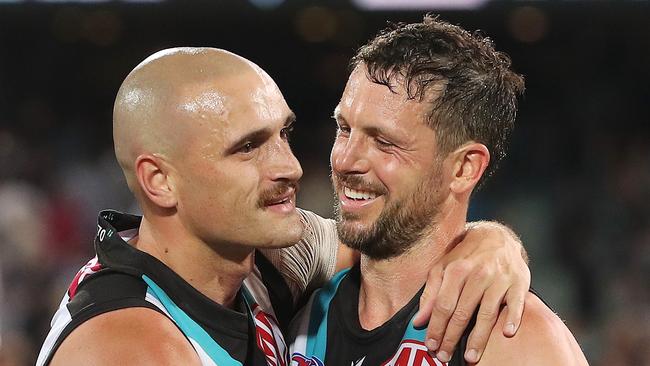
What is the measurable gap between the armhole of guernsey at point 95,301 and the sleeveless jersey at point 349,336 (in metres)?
0.64

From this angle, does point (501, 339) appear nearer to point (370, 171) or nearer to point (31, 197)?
point (370, 171)

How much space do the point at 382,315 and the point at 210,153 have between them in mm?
777

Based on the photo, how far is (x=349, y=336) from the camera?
289 centimetres

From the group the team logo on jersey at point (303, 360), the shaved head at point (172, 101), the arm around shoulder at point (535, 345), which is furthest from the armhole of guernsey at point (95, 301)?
the arm around shoulder at point (535, 345)

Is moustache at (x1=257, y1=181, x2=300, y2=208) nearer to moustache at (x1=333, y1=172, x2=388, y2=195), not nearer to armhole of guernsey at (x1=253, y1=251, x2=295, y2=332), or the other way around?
moustache at (x1=333, y1=172, x2=388, y2=195)

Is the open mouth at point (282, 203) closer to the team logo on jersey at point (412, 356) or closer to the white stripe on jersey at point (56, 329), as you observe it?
the team logo on jersey at point (412, 356)

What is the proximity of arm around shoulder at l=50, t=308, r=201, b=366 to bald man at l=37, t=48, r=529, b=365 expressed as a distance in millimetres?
44

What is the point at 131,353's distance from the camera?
224cm

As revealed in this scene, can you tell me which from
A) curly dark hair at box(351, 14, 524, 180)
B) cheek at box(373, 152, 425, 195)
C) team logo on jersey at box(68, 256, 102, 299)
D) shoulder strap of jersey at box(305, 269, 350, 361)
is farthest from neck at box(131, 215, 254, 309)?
curly dark hair at box(351, 14, 524, 180)

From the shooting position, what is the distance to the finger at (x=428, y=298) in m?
2.68

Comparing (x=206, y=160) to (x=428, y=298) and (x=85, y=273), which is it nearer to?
(x=85, y=273)

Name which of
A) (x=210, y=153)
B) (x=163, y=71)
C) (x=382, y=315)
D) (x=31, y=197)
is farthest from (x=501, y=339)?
(x=31, y=197)

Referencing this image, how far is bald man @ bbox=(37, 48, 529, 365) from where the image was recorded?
8.49 feet

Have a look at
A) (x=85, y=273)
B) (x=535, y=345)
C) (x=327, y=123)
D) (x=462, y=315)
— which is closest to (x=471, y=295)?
(x=462, y=315)
